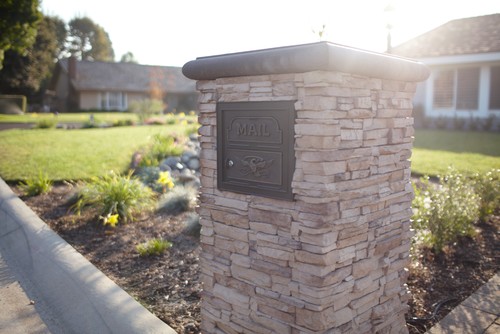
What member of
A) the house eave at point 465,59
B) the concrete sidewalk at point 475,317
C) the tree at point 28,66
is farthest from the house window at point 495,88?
the tree at point 28,66

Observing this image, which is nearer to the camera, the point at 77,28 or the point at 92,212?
the point at 92,212

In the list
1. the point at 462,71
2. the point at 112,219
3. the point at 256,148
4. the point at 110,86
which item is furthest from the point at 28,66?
the point at 256,148

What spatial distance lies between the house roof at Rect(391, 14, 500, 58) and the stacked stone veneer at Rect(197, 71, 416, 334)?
54.6 ft

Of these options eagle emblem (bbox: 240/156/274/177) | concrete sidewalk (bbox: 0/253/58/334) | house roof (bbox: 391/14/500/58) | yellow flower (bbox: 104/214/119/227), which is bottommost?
concrete sidewalk (bbox: 0/253/58/334)

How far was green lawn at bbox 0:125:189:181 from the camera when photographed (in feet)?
30.8

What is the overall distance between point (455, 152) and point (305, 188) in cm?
1021

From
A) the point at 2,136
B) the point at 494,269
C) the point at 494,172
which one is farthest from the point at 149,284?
the point at 2,136

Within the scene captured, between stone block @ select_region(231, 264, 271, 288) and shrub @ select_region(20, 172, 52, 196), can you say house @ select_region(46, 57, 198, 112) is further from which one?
stone block @ select_region(231, 264, 271, 288)

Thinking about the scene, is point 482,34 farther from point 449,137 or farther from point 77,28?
point 77,28

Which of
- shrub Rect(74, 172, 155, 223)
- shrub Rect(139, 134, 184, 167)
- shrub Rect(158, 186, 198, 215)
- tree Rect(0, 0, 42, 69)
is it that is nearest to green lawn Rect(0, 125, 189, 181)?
shrub Rect(139, 134, 184, 167)

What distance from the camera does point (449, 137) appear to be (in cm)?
1510

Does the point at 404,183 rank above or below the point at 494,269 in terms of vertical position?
above

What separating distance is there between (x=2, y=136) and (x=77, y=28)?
57.1 m

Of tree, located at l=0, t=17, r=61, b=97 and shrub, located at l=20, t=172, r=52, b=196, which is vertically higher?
tree, located at l=0, t=17, r=61, b=97
